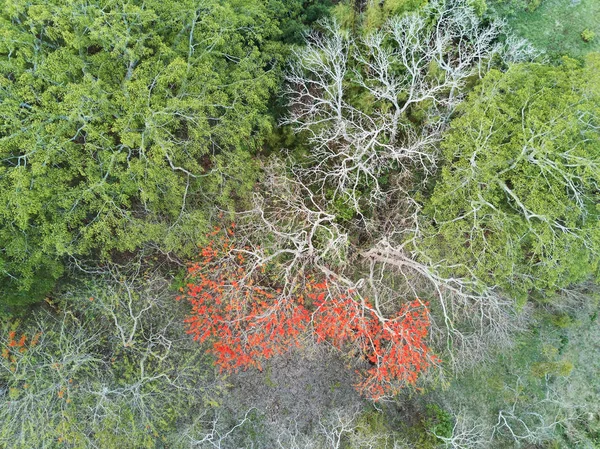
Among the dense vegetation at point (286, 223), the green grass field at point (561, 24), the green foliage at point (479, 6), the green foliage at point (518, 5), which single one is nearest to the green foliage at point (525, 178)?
the dense vegetation at point (286, 223)

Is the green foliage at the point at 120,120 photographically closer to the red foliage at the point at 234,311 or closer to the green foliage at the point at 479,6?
the red foliage at the point at 234,311

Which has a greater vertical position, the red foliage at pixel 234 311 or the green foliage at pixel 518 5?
the green foliage at pixel 518 5

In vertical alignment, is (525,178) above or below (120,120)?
below

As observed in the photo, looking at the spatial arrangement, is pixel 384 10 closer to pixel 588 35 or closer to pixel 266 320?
pixel 588 35

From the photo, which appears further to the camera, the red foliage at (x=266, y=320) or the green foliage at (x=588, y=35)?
the green foliage at (x=588, y=35)

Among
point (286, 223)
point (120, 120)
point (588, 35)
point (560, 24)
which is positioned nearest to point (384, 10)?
point (286, 223)

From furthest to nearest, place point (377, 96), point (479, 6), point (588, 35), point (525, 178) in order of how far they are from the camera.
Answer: point (588, 35), point (479, 6), point (377, 96), point (525, 178)

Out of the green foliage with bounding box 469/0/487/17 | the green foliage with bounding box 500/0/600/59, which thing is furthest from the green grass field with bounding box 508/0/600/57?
the green foliage with bounding box 469/0/487/17
